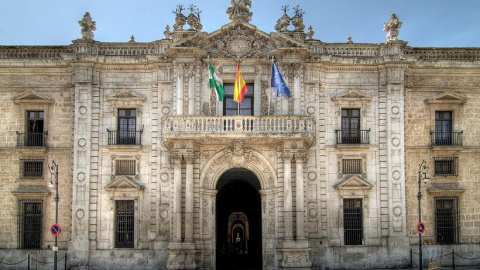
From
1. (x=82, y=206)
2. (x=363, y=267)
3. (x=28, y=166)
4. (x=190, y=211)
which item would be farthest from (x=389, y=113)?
(x=28, y=166)

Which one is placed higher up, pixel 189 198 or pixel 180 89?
pixel 180 89

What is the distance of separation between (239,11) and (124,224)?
12888 millimetres

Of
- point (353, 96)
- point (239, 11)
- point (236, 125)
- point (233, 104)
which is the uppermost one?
point (239, 11)

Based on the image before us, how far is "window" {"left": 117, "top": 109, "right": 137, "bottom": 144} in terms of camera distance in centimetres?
2838

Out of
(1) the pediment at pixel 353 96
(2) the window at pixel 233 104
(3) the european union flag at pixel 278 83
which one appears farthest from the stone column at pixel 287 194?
(1) the pediment at pixel 353 96

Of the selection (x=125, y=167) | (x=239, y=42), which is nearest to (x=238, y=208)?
(x=125, y=167)

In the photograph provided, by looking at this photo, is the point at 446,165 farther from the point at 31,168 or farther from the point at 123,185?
the point at 31,168

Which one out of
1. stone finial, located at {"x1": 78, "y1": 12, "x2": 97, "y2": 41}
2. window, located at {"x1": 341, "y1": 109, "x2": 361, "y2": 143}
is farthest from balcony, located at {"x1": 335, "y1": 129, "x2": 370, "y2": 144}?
stone finial, located at {"x1": 78, "y1": 12, "x2": 97, "y2": 41}

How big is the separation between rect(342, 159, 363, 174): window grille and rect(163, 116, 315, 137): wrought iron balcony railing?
3270 mm

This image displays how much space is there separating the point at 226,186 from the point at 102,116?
10671 mm

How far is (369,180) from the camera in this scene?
28172 millimetres

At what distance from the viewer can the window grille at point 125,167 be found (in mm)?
28078

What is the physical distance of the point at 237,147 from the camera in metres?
27.3

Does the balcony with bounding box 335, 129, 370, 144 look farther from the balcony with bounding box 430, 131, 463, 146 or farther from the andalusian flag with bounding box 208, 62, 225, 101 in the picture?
the andalusian flag with bounding box 208, 62, 225, 101
